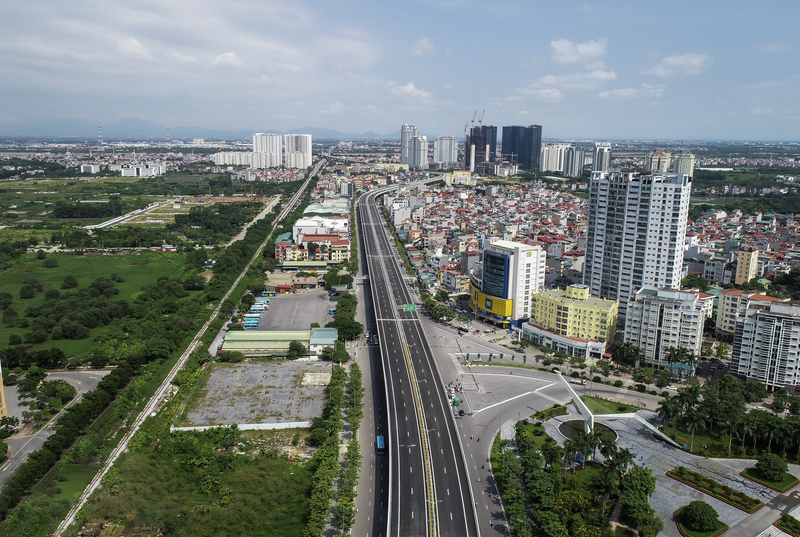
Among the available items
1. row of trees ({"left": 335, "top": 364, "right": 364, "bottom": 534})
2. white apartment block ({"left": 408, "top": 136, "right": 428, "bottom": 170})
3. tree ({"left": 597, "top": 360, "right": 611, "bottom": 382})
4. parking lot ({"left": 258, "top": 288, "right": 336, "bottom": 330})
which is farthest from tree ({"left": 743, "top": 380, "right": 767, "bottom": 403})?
white apartment block ({"left": 408, "top": 136, "right": 428, "bottom": 170})

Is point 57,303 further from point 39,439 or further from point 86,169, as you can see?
point 86,169

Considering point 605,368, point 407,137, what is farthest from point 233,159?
point 605,368

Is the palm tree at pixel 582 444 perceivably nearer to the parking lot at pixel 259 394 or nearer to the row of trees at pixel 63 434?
the parking lot at pixel 259 394

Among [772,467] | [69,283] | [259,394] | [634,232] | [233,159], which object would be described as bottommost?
[259,394]

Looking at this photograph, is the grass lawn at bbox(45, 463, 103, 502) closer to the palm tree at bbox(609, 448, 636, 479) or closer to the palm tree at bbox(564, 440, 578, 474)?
the palm tree at bbox(564, 440, 578, 474)

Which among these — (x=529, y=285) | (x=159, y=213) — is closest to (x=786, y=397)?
(x=529, y=285)

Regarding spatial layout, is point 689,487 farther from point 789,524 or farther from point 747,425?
point 747,425
